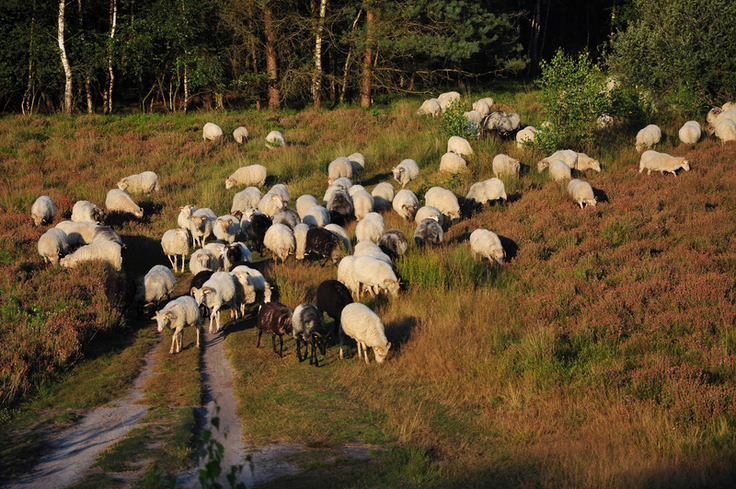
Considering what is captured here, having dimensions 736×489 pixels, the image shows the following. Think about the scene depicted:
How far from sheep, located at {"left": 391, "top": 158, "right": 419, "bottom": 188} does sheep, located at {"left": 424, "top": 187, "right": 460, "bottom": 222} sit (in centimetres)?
351

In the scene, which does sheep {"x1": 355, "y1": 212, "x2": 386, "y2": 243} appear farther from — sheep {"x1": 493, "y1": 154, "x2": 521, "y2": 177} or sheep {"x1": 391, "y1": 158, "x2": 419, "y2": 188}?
sheep {"x1": 493, "y1": 154, "x2": 521, "y2": 177}

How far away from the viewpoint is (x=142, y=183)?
21578 millimetres

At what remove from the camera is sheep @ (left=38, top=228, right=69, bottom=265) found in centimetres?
1449

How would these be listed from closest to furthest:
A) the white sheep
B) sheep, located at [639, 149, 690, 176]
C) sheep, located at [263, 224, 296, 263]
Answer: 1. sheep, located at [263, 224, 296, 263]
2. the white sheep
3. sheep, located at [639, 149, 690, 176]

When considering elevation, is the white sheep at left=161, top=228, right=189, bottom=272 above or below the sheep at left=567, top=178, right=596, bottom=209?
below

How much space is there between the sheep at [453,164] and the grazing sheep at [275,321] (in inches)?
481

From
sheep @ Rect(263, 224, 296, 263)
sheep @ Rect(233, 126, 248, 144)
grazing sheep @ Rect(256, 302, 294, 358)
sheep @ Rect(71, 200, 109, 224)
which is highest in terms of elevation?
sheep @ Rect(233, 126, 248, 144)

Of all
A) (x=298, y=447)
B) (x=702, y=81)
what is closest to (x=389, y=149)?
(x=702, y=81)

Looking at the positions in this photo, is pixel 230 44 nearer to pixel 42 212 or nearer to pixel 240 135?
pixel 240 135

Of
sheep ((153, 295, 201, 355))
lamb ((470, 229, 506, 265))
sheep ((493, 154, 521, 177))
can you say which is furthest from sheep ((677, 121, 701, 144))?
sheep ((153, 295, 201, 355))

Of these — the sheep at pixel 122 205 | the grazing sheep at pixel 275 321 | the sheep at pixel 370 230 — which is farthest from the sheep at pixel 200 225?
the grazing sheep at pixel 275 321

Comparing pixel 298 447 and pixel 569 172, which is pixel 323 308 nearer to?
pixel 298 447

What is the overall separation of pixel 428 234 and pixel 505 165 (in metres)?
7.12

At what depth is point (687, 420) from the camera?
269 inches
